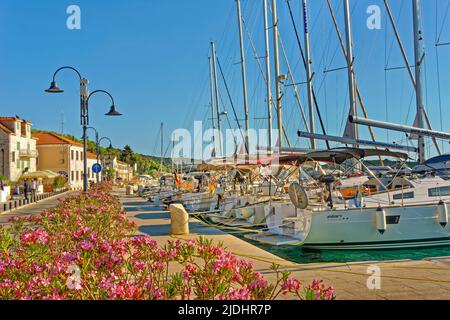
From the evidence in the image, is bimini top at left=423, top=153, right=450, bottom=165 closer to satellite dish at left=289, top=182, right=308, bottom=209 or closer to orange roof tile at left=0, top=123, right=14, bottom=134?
satellite dish at left=289, top=182, right=308, bottom=209

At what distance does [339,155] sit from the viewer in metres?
16.1

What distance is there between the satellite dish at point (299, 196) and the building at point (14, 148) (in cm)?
5173

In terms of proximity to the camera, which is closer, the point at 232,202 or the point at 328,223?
the point at 328,223

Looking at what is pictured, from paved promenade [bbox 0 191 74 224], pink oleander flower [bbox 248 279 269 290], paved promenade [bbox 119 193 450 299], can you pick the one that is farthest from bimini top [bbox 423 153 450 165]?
paved promenade [bbox 0 191 74 224]

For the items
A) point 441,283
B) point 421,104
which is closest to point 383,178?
point 421,104

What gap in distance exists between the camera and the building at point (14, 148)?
57.2 metres

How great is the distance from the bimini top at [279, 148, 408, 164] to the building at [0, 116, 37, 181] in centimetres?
4965

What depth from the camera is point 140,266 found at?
4.43 m

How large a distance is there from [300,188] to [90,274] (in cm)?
1024

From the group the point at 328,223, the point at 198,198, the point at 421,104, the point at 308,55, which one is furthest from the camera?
the point at 198,198

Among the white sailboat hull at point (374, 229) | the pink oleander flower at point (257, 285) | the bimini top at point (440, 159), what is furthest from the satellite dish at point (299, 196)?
the pink oleander flower at point (257, 285)
